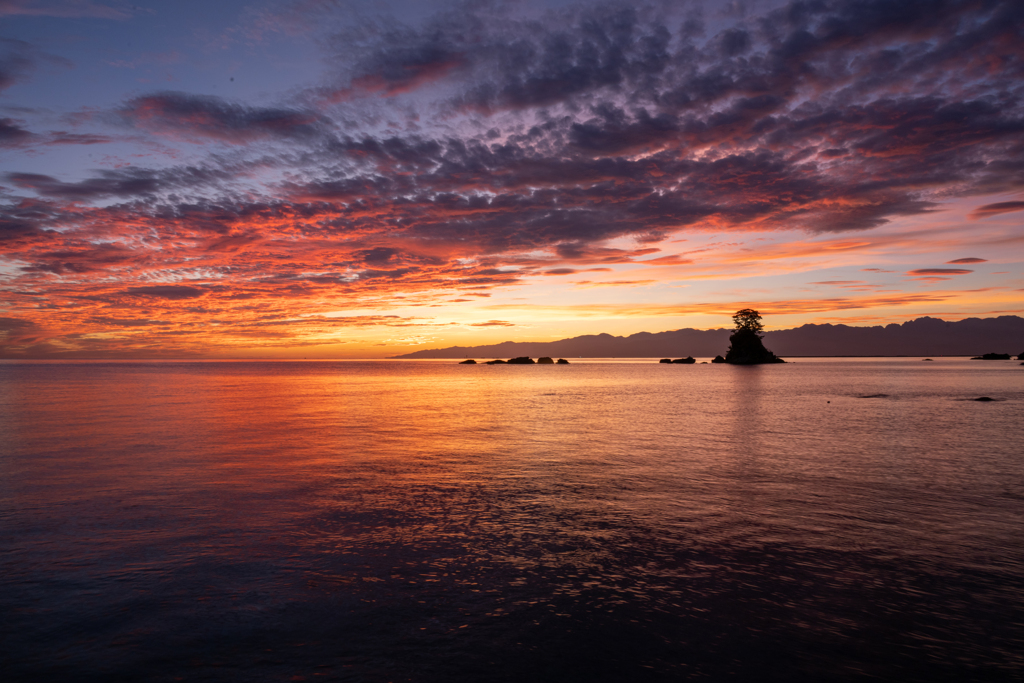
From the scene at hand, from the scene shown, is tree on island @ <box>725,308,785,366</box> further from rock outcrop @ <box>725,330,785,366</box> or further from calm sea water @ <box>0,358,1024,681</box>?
calm sea water @ <box>0,358,1024,681</box>

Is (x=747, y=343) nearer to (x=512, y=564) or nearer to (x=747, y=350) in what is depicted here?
(x=747, y=350)

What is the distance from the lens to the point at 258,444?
2691cm

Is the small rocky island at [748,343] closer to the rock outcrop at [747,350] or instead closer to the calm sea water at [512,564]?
the rock outcrop at [747,350]

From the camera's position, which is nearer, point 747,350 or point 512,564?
point 512,564

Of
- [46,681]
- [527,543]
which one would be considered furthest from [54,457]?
[527,543]

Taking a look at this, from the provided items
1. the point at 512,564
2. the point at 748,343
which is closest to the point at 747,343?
the point at 748,343

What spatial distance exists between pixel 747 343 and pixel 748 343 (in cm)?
35

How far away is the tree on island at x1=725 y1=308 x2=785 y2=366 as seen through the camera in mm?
181125

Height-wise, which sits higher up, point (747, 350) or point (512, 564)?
point (747, 350)

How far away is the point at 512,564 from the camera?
1072 cm

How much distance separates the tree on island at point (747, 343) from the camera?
181 metres

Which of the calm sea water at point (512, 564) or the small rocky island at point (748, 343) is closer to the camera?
the calm sea water at point (512, 564)

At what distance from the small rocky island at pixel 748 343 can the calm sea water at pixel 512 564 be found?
167186mm

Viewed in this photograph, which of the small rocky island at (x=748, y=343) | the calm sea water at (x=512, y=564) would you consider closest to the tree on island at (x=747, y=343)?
the small rocky island at (x=748, y=343)
